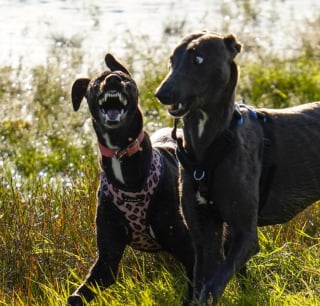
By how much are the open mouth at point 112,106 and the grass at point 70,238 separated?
0.89m

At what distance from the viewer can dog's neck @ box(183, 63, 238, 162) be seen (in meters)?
5.87

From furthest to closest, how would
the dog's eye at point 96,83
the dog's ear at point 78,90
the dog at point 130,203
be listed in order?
the dog's ear at point 78,90 → the dog at point 130,203 → the dog's eye at point 96,83

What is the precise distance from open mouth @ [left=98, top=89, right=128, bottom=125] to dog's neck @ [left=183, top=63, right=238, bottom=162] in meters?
0.35

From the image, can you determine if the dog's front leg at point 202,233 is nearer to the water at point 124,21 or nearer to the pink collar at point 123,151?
A: the pink collar at point 123,151

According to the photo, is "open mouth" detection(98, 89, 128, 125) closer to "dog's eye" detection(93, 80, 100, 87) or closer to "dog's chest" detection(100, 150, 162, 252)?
"dog's eye" detection(93, 80, 100, 87)

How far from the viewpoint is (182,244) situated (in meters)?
6.42

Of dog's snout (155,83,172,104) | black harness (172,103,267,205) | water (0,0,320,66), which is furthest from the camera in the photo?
water (0,0,320,66)

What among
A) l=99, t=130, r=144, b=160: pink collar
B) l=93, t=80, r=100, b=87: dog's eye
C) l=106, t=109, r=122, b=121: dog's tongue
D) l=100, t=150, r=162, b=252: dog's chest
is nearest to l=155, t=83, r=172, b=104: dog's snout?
l=106, t=109, r=122, b=121: dog's tongue

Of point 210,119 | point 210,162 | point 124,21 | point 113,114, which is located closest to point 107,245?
point 113,114

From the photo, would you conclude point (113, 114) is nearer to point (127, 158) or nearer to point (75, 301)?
point (127, 158)

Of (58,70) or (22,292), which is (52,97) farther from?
(22,292)

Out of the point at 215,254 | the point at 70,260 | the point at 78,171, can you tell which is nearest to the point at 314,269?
the point at 215,254

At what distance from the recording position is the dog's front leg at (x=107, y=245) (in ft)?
20.8

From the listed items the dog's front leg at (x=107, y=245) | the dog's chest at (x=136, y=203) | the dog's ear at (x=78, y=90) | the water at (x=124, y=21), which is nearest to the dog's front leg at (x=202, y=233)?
the dog's chest at (x=136, y=203)
